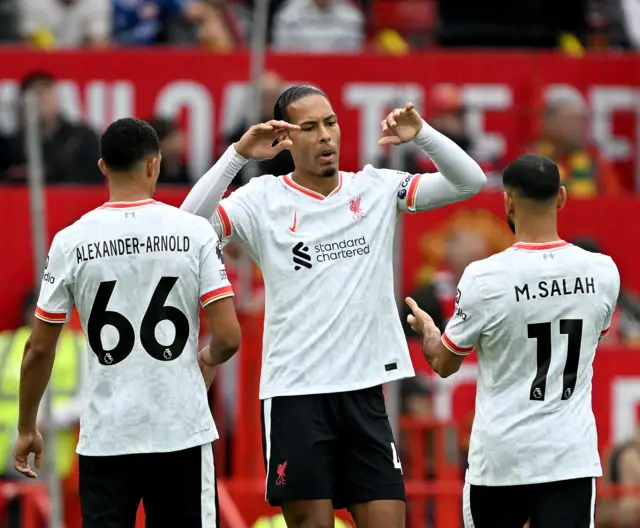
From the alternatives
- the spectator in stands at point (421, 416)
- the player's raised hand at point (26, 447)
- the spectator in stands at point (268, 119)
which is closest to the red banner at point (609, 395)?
the spectator in stands at point (421, 416)

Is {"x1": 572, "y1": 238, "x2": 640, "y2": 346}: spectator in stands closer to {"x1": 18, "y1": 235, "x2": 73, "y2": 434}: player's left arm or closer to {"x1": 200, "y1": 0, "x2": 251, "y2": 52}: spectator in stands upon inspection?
{"x1": 200, "y1": 0, "x2": 251, "y2": 52}: spectator in stands

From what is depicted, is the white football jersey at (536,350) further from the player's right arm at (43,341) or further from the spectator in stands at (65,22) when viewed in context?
the spectator in stands at (65,22)

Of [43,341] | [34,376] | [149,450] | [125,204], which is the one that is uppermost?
[125,204]

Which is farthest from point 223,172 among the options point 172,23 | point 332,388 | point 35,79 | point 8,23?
point 8,23

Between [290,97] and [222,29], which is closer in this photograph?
[290,97]

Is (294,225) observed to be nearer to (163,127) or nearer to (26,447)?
(26,447)

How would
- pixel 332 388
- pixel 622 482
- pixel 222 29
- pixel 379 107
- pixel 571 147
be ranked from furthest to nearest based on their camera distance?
pixel 222 29, pixel 379 107, pixel 571 147, pixel 622 482, pixel 332 388

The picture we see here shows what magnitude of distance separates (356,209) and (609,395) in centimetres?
501

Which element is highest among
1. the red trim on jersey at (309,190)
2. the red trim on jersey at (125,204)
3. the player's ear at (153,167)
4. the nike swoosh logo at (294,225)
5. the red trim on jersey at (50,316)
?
the player's ear at (153,167)

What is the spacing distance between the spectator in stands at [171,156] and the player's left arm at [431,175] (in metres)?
5.99

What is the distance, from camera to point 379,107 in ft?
48.3

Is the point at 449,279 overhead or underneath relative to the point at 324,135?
underneath

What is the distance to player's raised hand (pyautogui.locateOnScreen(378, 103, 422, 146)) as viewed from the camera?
289 inches

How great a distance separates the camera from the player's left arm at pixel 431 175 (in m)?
7.37
